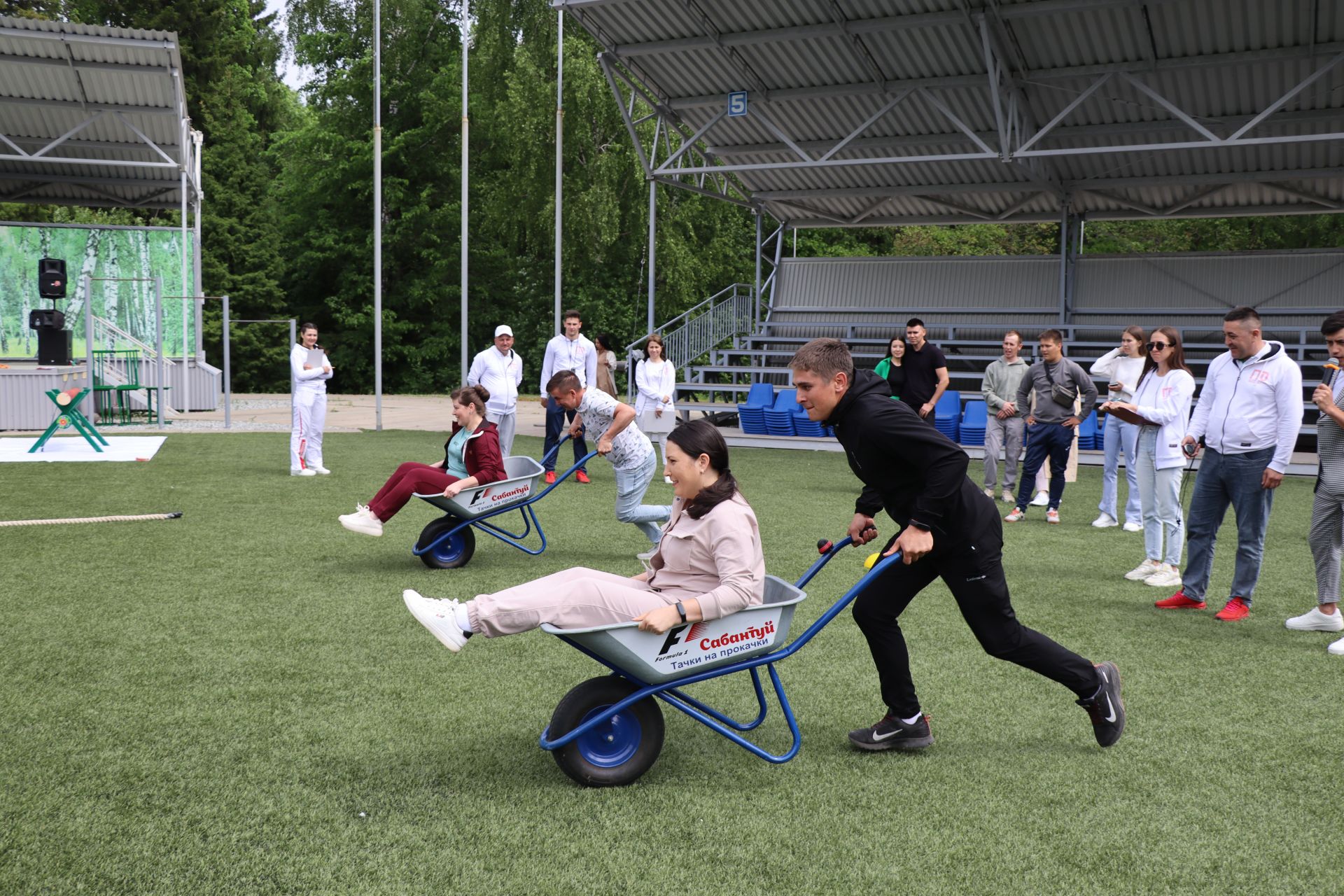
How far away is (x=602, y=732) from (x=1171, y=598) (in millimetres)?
4032

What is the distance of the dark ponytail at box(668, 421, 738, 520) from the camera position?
3633 mm

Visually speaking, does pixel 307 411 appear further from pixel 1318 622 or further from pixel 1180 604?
pixel 1318 622

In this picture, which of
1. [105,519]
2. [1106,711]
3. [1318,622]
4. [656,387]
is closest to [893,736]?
[1106,711]

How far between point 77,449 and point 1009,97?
490 inches

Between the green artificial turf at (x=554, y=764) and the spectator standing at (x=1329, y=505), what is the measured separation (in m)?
0.20

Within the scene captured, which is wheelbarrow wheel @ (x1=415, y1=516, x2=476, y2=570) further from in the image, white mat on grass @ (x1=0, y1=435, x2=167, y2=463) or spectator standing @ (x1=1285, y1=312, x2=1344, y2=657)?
white mat on grass @ (x1=0, y1=435, x2=167, y2=463)

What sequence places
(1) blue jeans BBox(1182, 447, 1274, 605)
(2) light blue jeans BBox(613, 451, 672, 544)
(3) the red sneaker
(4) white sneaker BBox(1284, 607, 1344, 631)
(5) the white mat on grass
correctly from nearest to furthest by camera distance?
(4) white sneaker BBox(1284, 607, 1344, 631), (1) blue jeans BBox(1182, 447, 1274, 605), (3) the red sneaker, (2) light blue jeans BBox(613, 451, 672, 544), (5) the white mat on grass

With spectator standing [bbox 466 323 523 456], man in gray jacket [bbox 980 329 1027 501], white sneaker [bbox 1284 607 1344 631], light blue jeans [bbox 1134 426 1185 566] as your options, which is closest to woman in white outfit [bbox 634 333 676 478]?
spectator standing [bbox 466 323 523 456]

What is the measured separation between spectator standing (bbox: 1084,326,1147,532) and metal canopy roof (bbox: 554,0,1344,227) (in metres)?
5.68

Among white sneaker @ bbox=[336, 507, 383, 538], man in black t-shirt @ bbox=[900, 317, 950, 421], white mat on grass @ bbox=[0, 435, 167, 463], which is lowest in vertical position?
white mat on grass @ bbox=[0, 435, 167, 463]

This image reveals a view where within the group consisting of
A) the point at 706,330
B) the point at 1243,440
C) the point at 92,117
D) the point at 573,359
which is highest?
the point at 92,117

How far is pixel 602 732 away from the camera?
11.8 ft

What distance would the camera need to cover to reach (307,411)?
1167 centimetres

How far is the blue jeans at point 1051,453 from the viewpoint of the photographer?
9312 mm
